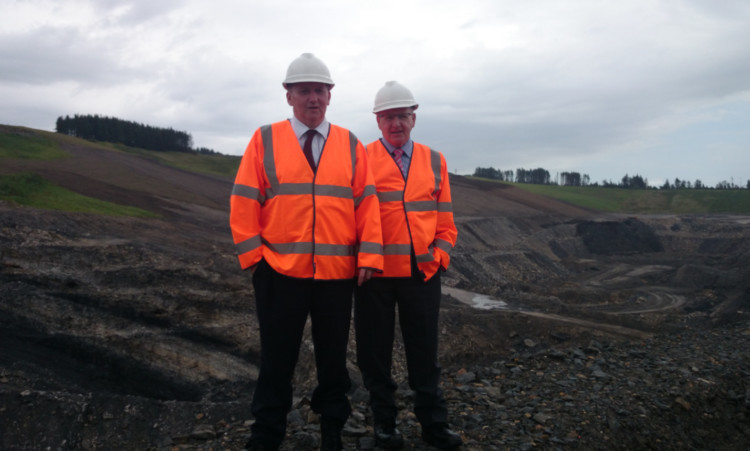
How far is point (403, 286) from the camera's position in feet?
13.0

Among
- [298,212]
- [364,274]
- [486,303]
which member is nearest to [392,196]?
[364,274]

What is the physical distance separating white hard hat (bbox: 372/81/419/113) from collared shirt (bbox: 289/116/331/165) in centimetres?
60

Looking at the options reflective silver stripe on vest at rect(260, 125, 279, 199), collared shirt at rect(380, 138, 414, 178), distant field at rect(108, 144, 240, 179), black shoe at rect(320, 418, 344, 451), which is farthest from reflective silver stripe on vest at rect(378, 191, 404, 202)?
distant field at rect(108, 144, 240, 179)

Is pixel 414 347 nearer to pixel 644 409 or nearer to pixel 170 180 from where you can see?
pixel 644 409

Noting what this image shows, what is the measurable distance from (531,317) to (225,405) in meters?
6.12

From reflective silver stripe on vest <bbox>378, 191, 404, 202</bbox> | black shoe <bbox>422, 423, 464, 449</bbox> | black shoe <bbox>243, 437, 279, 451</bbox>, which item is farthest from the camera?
reflective silver stripe on vest <bbox>378, 191, 404, 202</bbox>

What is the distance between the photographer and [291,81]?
11.6ft

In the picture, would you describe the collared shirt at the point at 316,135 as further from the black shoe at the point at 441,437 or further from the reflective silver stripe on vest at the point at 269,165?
the black shoe at the point at 441,437

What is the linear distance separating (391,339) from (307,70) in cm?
201

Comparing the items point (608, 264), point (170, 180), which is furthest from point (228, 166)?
point (608, 264)

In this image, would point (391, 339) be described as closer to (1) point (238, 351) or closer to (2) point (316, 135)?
(2) point (316, 135)

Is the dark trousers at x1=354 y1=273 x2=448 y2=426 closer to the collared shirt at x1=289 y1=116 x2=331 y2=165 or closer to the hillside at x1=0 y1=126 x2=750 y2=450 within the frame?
the hillside at x1=0 y1=126 x2=750 y2=450

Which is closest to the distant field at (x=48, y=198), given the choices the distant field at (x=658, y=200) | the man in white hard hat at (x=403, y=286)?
the man in white hard hat at (x=403, y=286)

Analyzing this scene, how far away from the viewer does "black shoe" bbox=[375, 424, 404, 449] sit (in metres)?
3.87
